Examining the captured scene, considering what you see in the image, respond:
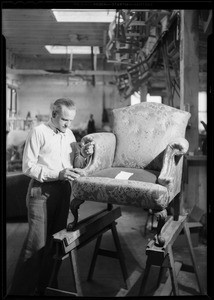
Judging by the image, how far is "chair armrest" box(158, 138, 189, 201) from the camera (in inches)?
73.5

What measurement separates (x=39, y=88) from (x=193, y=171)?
23.5 ft

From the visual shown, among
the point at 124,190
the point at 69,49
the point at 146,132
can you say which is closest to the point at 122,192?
the point at 124,190

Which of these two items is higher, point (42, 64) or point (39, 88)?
point (42, 64)

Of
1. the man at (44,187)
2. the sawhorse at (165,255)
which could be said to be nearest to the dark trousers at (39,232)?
the man at (44,187)

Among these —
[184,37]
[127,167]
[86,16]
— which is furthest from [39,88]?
[127,167]

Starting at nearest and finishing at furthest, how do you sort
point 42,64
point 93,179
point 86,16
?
point 93,179 → point 86,16 → point 42,64

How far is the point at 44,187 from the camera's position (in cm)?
189

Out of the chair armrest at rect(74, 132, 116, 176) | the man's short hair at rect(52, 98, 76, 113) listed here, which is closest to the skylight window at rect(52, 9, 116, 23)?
the chair armrest at rect(74, 132, 116, 176)

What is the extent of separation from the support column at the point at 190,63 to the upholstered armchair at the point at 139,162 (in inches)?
33.8

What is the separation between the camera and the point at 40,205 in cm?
188

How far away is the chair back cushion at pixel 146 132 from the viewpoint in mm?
2242

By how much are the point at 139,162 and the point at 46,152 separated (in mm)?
708

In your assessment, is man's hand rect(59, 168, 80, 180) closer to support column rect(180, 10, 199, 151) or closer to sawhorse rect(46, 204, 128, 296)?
sawhorse rect(46, 204, 128, 296)

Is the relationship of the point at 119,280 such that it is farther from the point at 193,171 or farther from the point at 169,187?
the point at 193,171
